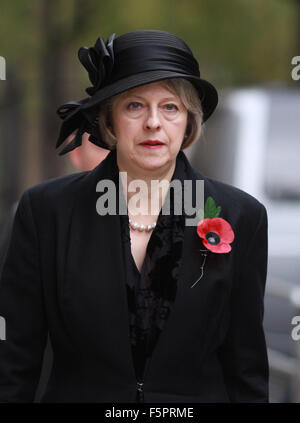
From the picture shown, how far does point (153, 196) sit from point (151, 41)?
0.50 meters

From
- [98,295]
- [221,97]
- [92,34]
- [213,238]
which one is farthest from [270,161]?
[92,34]

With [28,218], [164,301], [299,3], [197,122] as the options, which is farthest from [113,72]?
[299,3]

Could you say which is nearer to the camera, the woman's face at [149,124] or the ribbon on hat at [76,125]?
the woman's face at [149,124]

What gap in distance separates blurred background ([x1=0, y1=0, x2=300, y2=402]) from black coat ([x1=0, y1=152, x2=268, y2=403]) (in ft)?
2.52

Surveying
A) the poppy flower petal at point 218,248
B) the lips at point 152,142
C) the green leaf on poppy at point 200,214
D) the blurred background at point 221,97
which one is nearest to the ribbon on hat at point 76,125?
the lips at point 152,142

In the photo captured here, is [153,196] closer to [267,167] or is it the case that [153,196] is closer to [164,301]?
[164,301]

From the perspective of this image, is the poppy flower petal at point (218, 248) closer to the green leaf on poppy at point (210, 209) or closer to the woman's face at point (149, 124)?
the green leaf on poppy at point (210, 209)

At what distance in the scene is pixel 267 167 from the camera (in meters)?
6.30

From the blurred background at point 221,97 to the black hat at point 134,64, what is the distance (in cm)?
99

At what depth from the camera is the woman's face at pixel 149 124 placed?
2.62 meters

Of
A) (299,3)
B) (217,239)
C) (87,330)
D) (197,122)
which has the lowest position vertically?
(87,330)

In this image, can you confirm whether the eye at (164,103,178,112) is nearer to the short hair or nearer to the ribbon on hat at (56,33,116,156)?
the short hair

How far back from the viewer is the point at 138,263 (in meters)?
2.71
